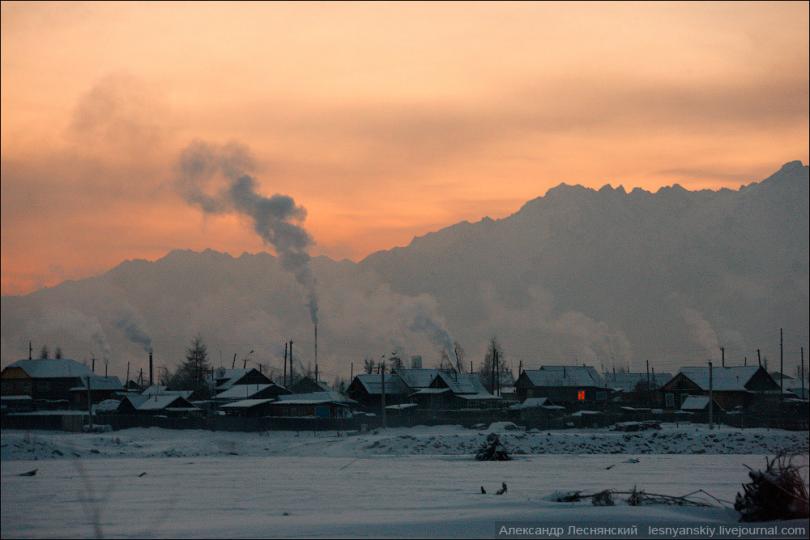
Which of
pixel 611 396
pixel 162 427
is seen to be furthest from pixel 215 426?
pixel 611 396

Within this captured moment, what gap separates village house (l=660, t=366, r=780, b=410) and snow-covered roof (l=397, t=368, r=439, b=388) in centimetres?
2450

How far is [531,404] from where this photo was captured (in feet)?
373

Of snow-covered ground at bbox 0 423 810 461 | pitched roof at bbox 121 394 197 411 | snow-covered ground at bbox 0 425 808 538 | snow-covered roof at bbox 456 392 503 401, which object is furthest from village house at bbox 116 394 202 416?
snow-covered ground at bbox 0 425 808 538

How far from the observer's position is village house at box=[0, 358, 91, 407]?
11025cm

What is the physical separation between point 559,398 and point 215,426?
49.7 metres

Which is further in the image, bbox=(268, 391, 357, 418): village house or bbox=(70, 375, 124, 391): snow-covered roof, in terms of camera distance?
bbox=(70, 375, 124, 391): snow-covered roof

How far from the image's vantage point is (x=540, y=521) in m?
23.7

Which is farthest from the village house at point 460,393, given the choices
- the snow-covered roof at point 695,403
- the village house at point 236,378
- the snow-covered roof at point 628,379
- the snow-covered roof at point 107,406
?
the snow-covered roof at point 628,379

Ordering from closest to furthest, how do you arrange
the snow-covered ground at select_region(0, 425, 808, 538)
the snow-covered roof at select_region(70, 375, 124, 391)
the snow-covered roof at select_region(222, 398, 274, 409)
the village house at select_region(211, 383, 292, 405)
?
1. the snow-covered ground at select_region(0, 425, 808, 538)
2. the snow-covered roof at select_region(222, 398, 274, 409)
3. the village house at select_region(211, 383, 292, 405)
4. the snow-covered roof at select_region(70, 375, 124, 391)

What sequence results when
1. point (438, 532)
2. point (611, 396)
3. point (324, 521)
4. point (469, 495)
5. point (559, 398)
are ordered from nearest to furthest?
1. point (438, 532)
2. point (324, 521)
3. point (469, 495)
4. point (559, 398)
5. point (611, 396)

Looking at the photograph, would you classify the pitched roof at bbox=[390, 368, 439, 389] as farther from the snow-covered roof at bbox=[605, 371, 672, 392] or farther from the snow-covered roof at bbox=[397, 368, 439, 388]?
the snow-covered roof at bbox=[605, 371, 672, 392]

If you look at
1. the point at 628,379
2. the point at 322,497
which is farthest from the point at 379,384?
the point at 322,497

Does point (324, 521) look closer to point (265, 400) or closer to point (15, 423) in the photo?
point (15, 423)

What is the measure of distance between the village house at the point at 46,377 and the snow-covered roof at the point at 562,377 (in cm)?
4822
